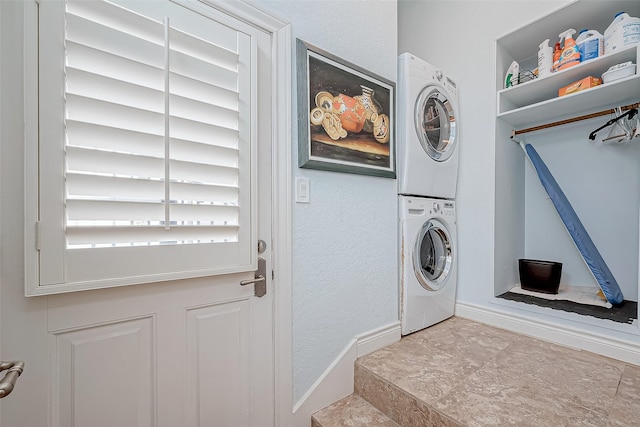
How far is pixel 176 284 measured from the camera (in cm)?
100

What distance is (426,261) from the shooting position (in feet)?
6.41

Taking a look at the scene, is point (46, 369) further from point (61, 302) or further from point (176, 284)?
point (176, 284)

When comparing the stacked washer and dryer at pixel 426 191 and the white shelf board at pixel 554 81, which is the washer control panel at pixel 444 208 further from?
the white shelf board at pixel 554 81

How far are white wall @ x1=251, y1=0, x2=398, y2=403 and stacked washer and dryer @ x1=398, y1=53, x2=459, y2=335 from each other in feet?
0.29

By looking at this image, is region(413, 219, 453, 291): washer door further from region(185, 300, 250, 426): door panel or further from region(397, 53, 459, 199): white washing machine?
region(185, 300, 250, 426): door panel

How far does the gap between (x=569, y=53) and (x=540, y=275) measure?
1481 mm

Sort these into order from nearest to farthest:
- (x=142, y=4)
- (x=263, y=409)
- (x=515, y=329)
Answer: (x=142, y=4) → (x=263, y=409) → (x=515, y=329)

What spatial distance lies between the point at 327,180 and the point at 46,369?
47.6 inches

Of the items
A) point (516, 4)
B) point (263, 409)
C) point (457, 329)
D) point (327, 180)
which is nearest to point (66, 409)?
point (263, 409)

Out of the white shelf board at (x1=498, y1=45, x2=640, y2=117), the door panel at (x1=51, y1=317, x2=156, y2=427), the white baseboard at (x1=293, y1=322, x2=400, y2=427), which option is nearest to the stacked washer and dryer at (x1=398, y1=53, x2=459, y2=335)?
the white baseboard at (x1=293, y1=322, x2=400, y2=427)

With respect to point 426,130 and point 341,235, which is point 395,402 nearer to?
point 341,235

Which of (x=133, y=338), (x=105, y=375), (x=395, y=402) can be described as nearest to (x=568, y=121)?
(x=395, y=402)

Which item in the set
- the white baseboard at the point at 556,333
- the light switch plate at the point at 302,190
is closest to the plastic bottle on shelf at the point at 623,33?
the white baseboard at the point at 556,333

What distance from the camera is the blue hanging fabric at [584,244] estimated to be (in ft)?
5.38
